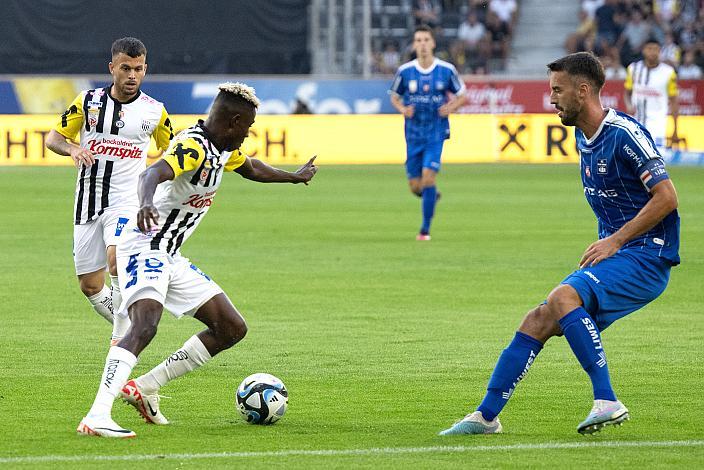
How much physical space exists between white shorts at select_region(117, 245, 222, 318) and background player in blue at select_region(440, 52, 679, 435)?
145 cm

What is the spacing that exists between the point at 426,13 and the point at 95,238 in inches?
1077

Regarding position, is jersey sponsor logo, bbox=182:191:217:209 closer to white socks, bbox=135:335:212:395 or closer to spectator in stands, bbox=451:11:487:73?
white socks, bbox=135:335:212:395

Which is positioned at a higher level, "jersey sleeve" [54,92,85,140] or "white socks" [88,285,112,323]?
"jersey sleeve" [54,92,85,140]

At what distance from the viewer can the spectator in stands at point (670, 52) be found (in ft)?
114

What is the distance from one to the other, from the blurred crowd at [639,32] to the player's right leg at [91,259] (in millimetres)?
26490

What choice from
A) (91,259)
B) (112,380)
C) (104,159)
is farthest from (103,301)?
(112,380)

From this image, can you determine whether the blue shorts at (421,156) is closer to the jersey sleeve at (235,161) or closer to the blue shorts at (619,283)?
the jersey sleeve at (235,161)

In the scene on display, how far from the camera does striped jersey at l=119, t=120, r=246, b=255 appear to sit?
690cm

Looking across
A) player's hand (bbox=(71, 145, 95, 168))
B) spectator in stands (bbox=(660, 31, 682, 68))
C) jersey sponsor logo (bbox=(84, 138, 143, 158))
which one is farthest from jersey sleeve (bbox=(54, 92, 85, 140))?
spectator in stands (bbox=(660, 31, 682, 68))

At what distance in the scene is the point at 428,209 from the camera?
57.0 feet

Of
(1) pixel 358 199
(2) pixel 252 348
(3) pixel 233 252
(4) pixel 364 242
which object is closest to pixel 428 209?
(4) pixel 364 242

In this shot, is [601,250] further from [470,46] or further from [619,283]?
[470,46]

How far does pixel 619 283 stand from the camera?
6.73 metres

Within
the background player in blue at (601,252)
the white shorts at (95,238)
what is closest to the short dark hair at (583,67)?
the background player in blue at (601,252)
